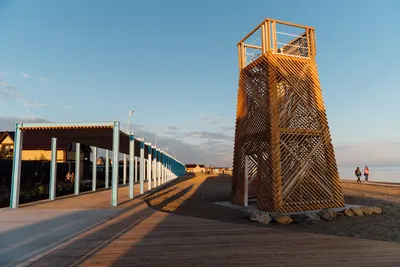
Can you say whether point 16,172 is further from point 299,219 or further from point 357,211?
point 357,211

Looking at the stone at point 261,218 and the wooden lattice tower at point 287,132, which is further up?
the wooden lattice tower at point 287,132

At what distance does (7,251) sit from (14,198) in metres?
5.96

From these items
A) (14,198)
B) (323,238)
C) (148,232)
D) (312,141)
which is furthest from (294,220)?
(14,198)

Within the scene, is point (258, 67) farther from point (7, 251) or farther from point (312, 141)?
point (7, 251)

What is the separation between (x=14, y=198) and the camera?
961 centimetres

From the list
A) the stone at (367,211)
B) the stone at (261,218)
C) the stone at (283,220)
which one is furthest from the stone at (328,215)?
the stone at (261,218)

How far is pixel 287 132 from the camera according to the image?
9.28 m

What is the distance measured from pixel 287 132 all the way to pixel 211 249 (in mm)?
5671

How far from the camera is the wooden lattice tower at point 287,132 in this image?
899 centimetres

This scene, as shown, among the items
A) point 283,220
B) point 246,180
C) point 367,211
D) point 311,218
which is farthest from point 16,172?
point 367,211

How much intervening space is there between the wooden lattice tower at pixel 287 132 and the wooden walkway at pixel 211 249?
3.28 meters

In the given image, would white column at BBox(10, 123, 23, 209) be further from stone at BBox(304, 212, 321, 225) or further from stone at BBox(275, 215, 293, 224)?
stone at BBox(304, 212, 321, 225)

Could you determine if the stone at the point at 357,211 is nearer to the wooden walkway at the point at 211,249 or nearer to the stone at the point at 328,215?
the stone at the point at 328,215

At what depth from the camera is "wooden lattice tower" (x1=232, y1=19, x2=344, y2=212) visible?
8.99 meters
